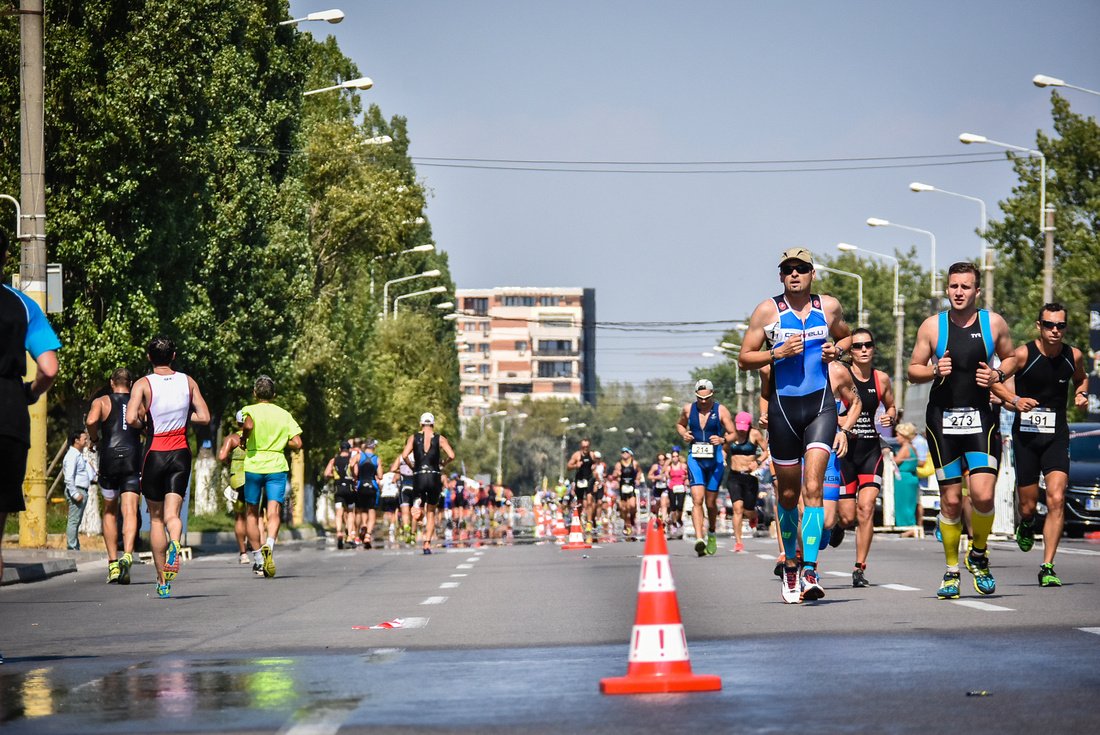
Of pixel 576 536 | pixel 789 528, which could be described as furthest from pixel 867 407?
pixel 576 536

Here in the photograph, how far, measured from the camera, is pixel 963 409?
40.4ft

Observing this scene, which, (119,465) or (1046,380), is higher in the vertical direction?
(1046,380)

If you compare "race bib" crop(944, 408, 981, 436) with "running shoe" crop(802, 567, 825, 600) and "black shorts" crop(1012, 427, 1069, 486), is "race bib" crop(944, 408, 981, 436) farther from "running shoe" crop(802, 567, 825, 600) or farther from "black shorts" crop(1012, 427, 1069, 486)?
"black shorts" crop(1012, 427, 1069, 486)

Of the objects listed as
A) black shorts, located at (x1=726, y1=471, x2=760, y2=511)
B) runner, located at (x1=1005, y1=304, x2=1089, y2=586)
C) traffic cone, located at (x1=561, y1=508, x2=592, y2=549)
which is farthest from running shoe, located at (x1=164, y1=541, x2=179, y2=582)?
black shorts, located at (x1=726, y1=471, x2=760, y2=511)

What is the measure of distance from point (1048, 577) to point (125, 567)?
27.7 feet

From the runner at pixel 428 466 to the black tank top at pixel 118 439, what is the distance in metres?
8.60

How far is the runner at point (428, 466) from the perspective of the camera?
26141 millimetres

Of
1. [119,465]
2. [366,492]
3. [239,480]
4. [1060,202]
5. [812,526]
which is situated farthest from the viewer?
[1060,202]

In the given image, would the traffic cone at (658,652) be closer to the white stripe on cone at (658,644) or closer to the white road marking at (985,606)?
the white stripe on cone at (658,644)

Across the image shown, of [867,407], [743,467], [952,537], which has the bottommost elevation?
[952,537]

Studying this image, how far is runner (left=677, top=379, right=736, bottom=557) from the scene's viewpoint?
839 inches

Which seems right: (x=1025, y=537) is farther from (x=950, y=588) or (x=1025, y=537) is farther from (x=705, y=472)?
(x=705, y=472)

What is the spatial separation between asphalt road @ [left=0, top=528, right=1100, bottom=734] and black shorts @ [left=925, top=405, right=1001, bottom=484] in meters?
0.88

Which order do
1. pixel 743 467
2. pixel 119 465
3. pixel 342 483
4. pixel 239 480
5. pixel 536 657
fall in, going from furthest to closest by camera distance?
pixel 342 483 → pixel 743 467 → pixel 239 480 → pixel 119 465 → pixel 536 657
